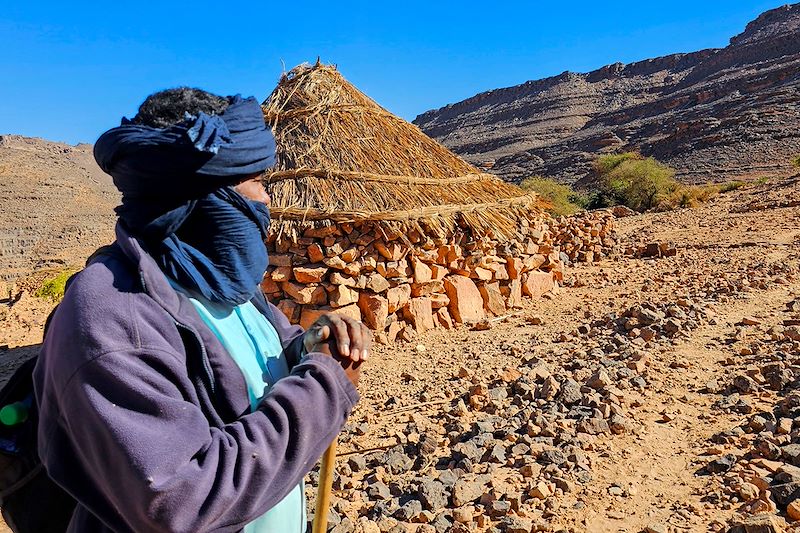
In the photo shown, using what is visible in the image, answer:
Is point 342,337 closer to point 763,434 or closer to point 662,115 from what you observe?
point 763,434

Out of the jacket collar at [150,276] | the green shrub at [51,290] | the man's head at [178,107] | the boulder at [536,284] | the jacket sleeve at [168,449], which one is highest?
the man's head at [178,107]

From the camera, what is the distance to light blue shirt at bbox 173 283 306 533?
114 cm

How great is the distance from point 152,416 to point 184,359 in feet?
0.43

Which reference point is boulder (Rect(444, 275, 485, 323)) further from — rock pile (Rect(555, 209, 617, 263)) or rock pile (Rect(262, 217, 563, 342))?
rock pile (Rect(555, 209, 617, 263))

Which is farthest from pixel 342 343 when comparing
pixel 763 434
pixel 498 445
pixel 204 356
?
pixel 763 434

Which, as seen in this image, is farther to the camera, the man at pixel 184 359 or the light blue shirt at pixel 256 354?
the light blue shirt at pixel 256 354

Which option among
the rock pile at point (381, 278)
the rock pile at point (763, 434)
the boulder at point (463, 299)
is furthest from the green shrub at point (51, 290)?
the rock pile at point (763, 434)

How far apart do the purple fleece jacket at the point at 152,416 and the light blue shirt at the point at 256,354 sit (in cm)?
7

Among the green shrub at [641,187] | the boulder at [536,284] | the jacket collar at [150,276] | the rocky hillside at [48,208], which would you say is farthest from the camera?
the rocky hillside at [48,208]

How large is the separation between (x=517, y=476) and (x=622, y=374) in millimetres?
1502

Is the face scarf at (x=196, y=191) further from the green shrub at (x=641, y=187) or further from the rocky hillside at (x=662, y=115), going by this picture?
the rocky hillside at (x=662, y=115)

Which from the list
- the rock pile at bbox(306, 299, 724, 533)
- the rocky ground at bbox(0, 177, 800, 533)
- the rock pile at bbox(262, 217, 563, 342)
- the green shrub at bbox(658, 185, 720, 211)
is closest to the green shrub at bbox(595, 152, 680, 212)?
the green shrub at bbox(658, 185, 720, 211)

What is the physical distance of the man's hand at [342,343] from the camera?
1220mm

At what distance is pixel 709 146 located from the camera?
31.8m
